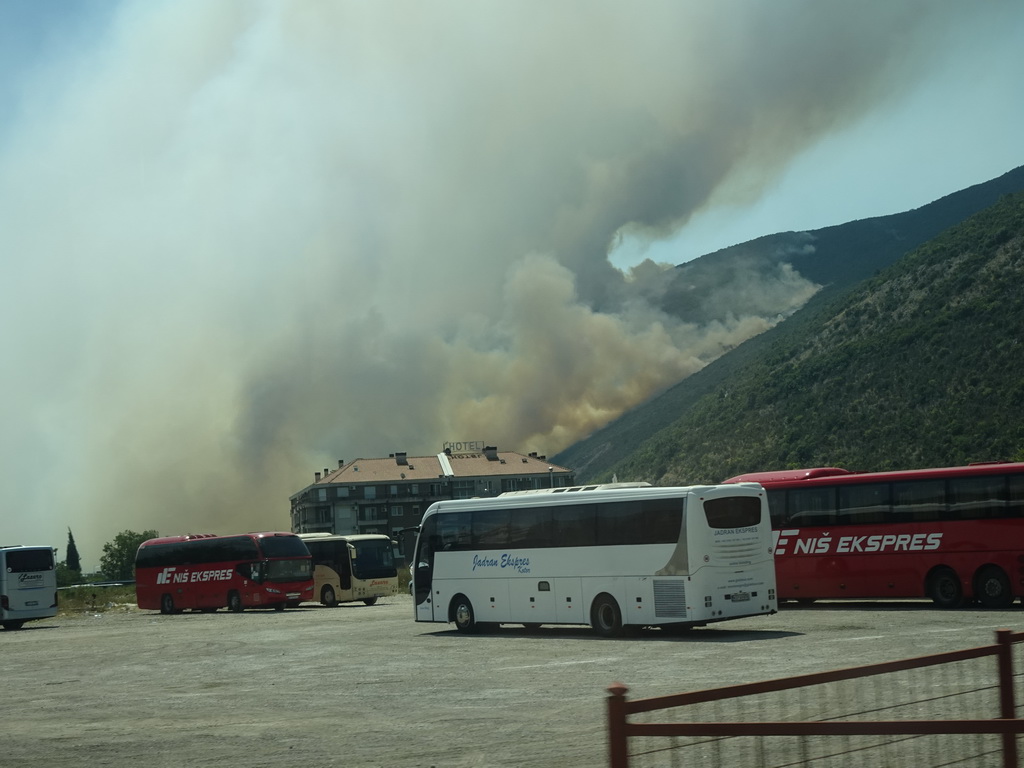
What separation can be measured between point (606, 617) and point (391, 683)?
846 cm

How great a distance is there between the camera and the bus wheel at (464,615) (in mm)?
28031

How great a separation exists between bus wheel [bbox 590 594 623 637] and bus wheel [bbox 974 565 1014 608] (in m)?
8.94

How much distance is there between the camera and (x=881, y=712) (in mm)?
5488

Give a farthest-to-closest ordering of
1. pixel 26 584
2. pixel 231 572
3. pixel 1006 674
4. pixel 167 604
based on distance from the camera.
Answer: pixel 167 604 < pixel 231 572 < pixel 26 584 < pixel 1006 674

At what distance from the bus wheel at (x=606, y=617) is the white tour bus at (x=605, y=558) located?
2 cm

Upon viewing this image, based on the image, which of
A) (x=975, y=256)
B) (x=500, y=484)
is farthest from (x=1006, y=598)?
(x=500, y=484)

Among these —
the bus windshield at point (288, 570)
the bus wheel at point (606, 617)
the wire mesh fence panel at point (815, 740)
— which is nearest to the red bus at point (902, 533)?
the bus wheel at point (606, 617)

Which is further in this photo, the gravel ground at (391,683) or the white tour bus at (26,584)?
the white tour bus at (26,584)

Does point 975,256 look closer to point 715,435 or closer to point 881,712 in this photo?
point 715,435

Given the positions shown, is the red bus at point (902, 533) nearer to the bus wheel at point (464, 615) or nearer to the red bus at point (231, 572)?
the bus wheel at point (464, 615)

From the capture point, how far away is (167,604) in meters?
50.5

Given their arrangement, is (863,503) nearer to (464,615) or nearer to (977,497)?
(977,497)

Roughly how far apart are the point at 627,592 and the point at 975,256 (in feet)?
281

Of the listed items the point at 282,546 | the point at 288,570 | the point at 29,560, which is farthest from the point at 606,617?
the point at 29,560
